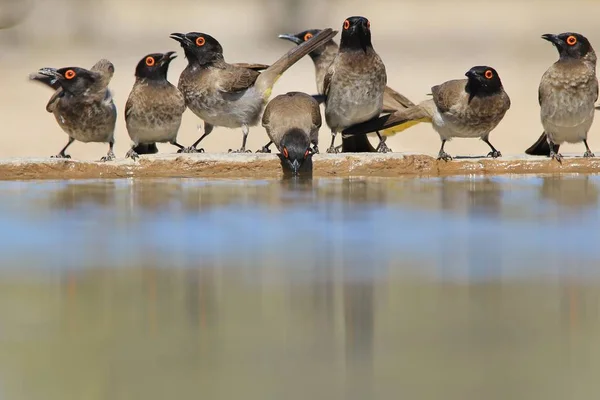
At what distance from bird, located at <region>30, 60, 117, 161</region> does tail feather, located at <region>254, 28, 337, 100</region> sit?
127 cm

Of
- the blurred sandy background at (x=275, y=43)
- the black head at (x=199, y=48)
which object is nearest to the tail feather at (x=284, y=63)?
the black head at (x=199, y=48)

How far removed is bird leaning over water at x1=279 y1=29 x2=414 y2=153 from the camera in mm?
10695

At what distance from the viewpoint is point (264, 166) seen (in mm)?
9078

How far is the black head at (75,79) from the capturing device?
9.65 metres

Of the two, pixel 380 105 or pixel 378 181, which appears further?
pixel 380 105

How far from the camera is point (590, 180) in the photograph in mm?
8812

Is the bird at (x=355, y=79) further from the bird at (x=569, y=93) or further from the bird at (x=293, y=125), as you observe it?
the bird at (x=569, y=93)

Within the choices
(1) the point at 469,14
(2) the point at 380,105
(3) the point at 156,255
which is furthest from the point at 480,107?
(1) the point at 469,14

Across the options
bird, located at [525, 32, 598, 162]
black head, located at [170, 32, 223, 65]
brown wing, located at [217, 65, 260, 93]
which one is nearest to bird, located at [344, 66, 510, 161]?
bird, located at [525, 32, 598, 162]

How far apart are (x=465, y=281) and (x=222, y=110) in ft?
16.7

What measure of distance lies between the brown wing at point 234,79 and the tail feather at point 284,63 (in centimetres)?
14

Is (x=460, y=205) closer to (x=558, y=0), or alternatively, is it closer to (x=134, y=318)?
(x=134, y=318)

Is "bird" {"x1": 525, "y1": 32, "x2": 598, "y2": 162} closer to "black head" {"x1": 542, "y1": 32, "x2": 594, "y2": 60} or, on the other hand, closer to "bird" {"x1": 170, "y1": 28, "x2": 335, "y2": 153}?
"black head" {"x1": 542, "y1": 32, "x2": 594, "y2": 60}

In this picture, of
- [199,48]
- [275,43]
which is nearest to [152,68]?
[199,48]
